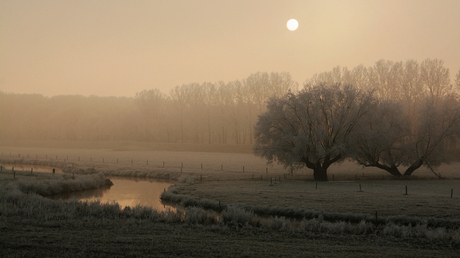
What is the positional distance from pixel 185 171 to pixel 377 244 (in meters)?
31.0

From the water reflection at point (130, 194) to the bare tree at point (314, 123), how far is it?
11.5 m

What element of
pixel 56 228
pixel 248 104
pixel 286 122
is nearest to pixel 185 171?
pixel 286 122

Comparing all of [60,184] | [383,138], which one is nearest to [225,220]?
[60,184]

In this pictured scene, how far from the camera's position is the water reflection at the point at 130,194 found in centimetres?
2380

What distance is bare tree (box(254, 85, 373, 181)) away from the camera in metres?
31.2

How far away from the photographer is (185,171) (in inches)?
1574

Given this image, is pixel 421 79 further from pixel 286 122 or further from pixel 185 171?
pixel 185 171

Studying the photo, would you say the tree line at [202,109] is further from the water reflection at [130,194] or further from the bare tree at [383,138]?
the water reflection at [130,194]

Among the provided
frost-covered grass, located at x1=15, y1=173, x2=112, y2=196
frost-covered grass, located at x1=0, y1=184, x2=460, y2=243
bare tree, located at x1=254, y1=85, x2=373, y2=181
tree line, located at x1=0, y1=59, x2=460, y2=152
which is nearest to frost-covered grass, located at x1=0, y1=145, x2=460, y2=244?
frost-covered grass, located at x1=0, y1=184, x2=460, y2=243

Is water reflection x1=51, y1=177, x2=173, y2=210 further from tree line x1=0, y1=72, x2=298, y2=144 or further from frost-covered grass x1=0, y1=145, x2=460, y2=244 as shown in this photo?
tree line x1=0, y1=72, x2=298, y2=144

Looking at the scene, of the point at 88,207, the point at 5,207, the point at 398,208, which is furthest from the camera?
the point at 398,208

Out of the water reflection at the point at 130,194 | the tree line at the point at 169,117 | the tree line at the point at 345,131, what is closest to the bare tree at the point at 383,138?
the tree line at the point at 345,131

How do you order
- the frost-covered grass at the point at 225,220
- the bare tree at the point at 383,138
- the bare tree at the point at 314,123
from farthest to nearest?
1. the bare tree at the point at 383,138
2. the bare tree at the point at 314,123
3. the frost-covered grass at the point at 225,220

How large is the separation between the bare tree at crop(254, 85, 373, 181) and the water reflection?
Answer: 11.5 meters
